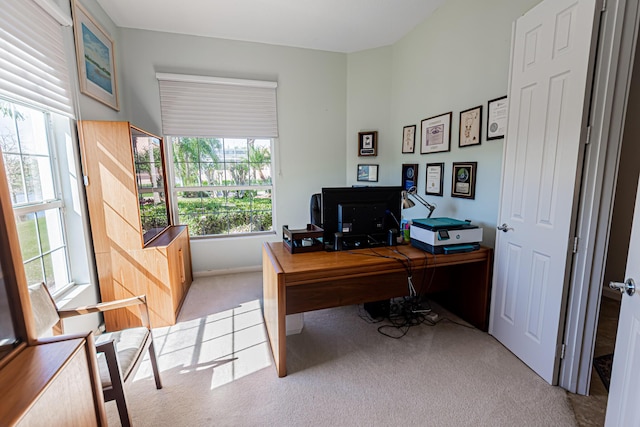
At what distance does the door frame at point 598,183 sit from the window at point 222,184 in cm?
300

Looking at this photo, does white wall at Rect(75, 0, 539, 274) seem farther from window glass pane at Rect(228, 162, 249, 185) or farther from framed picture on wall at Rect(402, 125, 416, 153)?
window glass pane at Rect(228, 162, 249, 185)

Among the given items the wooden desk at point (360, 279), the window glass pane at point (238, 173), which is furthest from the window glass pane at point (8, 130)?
the window glass pane at point (238, 173)

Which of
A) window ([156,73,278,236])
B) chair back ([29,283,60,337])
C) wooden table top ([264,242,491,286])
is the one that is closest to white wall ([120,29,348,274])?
window ([156,73,278,236])

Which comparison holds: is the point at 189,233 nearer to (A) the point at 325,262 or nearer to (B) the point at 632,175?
(A) the point at 325,262

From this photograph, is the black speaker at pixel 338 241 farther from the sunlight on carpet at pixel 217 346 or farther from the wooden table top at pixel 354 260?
the sunlight on carpet at pixel 217 346

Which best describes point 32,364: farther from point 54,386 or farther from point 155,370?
point 155,370

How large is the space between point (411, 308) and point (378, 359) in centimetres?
86

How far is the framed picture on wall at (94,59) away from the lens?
216cm

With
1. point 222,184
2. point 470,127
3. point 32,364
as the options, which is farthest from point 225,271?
point 470,127

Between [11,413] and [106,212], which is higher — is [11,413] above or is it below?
below

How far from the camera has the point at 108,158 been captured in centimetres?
216

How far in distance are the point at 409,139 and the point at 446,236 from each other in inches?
60.8

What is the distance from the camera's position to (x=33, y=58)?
Result: 1.66 metres

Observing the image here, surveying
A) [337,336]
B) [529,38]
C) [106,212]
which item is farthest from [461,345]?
[106,212]
